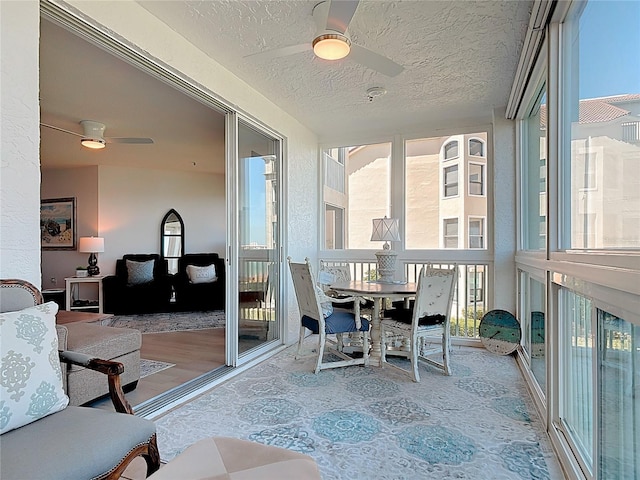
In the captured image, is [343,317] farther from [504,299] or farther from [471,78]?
[471,78]

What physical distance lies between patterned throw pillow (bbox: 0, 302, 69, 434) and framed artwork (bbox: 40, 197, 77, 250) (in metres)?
5.97

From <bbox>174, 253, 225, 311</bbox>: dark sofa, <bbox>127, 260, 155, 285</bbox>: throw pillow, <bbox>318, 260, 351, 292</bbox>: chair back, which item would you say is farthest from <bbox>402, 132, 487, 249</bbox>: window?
<bbox>127, 260, 155, 285</bbox>: throw pillow

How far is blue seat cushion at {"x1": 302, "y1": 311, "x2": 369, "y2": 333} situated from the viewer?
325cm

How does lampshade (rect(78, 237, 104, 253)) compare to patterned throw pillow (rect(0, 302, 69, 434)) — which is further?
lampshade (rect(78, 237, 104, 253))

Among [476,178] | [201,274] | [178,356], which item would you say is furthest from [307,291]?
[201,274]

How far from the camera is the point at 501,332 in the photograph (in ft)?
12.0

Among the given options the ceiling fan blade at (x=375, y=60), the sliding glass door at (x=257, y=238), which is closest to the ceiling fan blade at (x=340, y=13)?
the ceiling fan blade at (x=375, y=60)

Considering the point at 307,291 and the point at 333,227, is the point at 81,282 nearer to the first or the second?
the point at 333,227

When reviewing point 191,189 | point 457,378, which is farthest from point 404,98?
point 191,189

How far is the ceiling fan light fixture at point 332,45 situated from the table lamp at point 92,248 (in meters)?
5.35

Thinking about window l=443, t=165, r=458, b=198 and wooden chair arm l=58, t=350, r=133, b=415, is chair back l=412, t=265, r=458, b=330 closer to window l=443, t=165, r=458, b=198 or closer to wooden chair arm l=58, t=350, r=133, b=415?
window l=443, t=165, r=458, b=198

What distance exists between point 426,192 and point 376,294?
6.49ft

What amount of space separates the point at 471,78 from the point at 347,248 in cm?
253

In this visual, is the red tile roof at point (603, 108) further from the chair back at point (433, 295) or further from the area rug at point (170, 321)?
the area rug at point (170, 321)
